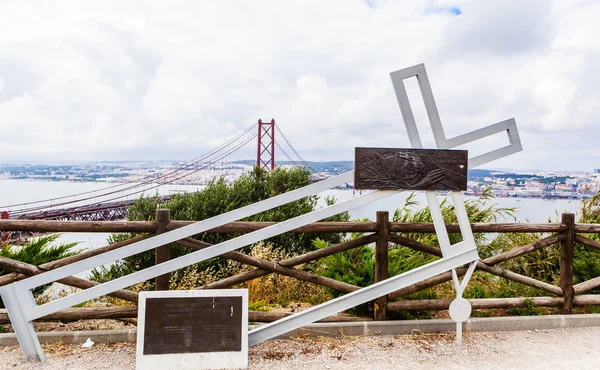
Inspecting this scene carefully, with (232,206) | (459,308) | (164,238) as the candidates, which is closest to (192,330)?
(164,238)

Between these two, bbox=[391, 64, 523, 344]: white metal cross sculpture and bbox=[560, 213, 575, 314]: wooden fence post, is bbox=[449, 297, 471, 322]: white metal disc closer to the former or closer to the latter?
bbox=[391, 64, 523, 344]: white metal cross sculpture

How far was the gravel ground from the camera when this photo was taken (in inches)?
139

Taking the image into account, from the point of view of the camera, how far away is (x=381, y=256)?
438cm

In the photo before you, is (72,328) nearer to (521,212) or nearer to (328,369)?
(328,369)

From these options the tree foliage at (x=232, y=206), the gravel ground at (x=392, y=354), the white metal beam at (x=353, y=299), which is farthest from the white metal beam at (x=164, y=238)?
the tree foliage at (x=232, y=206)

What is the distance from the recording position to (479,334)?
4.36 metres

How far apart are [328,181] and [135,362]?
221cm

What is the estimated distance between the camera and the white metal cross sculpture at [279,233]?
3.39m

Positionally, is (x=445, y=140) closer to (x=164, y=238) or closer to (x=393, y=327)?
(x=393, y=327)

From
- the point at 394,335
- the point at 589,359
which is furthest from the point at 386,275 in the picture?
the point at 589,359

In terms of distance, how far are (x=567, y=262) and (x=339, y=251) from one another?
263 cm

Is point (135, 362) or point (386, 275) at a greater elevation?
point (386, 275)

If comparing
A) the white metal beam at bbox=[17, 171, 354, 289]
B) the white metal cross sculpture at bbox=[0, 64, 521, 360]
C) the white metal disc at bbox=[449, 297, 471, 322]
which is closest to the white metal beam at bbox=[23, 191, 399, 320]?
the white metal cross sculpture at bbox=[0, 64, 521, 360]

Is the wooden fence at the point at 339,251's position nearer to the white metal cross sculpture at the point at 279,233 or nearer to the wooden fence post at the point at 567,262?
the wooden fence post at the point at 567,262
